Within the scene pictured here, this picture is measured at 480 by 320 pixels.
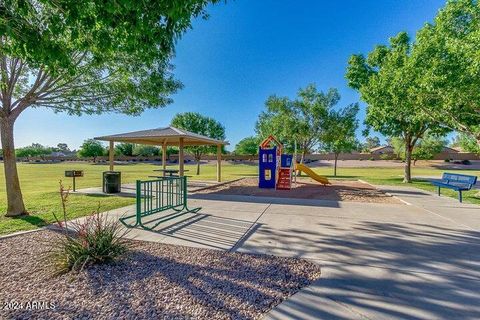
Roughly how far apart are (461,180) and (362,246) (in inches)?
378

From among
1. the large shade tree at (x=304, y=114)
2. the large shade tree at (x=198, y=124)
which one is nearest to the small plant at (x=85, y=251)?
the large shade tree at (x=304, y=114)

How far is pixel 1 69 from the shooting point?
20.9 ft

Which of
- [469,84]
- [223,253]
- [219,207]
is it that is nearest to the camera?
[223,253]

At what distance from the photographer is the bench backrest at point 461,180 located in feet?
32.0

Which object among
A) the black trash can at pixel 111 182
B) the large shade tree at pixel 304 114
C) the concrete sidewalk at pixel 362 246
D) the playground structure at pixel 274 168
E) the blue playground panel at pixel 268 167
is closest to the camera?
the concrete sidewalk at pixel 362 246

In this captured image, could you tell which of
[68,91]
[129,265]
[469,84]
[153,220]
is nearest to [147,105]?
[68,91]

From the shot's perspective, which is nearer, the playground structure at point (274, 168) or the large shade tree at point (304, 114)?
the playground structure at point (274, 168)

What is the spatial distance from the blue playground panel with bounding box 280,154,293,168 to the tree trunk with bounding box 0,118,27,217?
38.0 ft

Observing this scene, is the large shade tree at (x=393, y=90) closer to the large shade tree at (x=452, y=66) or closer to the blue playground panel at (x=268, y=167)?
the large shade tree at (x=452, y=66)

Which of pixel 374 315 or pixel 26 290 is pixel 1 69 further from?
pixel 374 315

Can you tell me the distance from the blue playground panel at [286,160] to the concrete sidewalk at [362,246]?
5701 mm

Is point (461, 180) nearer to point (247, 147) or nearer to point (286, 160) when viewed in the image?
point (286, 160)

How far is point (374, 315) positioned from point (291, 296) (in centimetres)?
89

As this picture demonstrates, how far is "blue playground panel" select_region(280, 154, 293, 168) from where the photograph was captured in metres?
14.2
